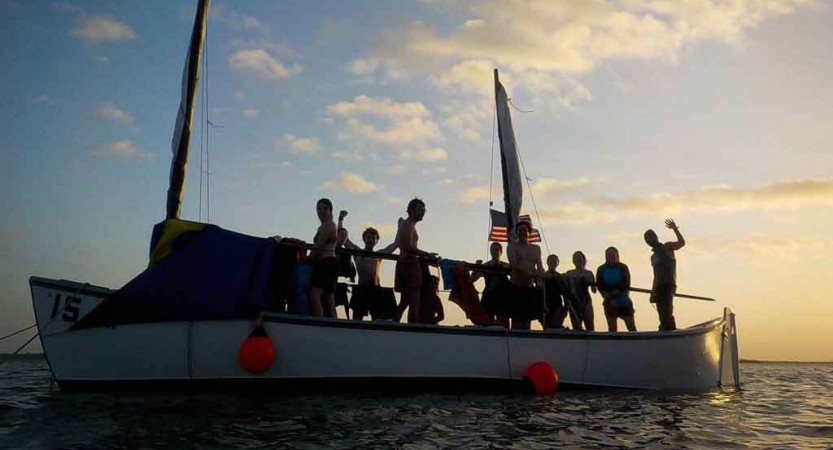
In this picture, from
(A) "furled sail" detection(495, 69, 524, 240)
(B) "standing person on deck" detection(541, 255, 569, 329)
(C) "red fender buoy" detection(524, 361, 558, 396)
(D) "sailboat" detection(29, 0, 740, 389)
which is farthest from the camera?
(A) "furled sail" detection(495, 69, 524, 240)

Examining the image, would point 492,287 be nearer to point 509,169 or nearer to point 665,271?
point 665,271

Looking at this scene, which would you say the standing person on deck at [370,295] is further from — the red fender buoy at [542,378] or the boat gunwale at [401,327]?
the red fender buoy at [542,378]

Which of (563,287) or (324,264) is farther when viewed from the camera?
(563,287)

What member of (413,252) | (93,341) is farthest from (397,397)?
(93,341)

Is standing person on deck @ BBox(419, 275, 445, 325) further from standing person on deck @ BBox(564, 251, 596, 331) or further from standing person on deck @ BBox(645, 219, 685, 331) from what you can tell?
standing person on deck @ BBox(645, 219, 685, 331)

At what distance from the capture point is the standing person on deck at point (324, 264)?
928 cm

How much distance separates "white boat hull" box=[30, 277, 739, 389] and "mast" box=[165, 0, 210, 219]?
2.82 metres

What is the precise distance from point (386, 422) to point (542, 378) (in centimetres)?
372

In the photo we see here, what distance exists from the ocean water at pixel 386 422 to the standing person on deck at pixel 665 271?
7.71ft

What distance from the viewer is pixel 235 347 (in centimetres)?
900

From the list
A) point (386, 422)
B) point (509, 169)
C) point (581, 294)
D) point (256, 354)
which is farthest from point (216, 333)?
point (509, 169)

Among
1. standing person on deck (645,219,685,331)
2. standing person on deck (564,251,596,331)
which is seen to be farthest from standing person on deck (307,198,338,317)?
standing person on deck (645,219,685,331)

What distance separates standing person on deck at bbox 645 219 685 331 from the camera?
11758 millimetres

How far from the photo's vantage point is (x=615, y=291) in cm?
1213
